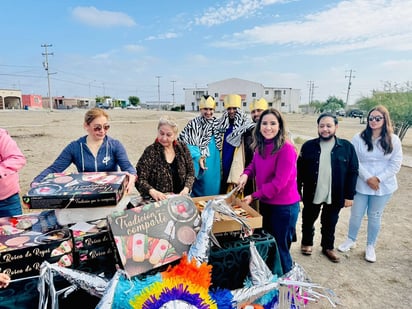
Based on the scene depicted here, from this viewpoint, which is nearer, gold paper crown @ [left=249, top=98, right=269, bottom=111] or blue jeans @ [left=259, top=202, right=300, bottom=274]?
blue jeans @ [left=259, top=202, right=300, bottom=274]

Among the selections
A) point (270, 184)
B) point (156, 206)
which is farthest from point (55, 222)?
point (270, 184)

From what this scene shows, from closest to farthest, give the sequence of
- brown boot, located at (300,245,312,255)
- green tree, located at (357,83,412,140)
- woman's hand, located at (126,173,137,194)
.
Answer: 1. woman's hand, located at (126,173,137,194)
2. brown boot, located at (300,245,312,255)
3. green tree, located at (357,83,412,140)

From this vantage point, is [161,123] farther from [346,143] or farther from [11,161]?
[346,143]

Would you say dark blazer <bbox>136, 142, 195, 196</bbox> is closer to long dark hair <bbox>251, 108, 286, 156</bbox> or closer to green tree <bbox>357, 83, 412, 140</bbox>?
long dark hair <bbox>251, 108, 286, 156</bbox>

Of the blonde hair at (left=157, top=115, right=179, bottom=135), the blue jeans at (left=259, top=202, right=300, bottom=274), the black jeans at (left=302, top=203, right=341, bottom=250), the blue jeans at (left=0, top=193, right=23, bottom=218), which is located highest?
the blonde hair at (left=157, top=115, right=179, bottom=135)

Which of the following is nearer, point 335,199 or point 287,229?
point 287,229

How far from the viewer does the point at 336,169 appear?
271 centimetres

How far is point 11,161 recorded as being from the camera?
1.81m

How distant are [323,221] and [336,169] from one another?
634mm

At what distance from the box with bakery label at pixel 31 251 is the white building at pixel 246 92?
49271mm

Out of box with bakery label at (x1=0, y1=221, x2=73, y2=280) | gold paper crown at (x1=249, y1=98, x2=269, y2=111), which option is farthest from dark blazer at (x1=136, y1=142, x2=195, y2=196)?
gold paper crown at (x1=249, y1=98, x2=269, y2=111)

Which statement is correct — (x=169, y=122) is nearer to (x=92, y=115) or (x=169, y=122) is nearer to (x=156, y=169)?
(x=156, y=169)

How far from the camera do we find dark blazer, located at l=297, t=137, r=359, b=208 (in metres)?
2.70

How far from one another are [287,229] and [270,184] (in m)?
0.44
